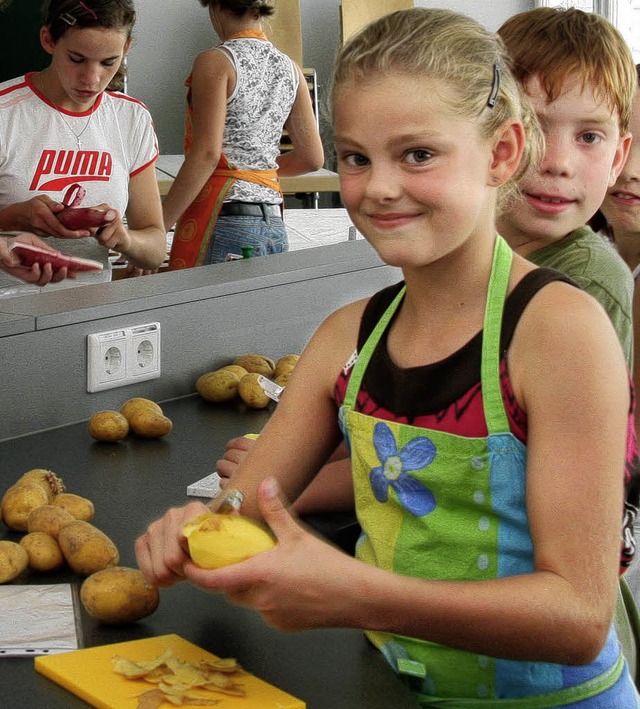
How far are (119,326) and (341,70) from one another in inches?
41.2

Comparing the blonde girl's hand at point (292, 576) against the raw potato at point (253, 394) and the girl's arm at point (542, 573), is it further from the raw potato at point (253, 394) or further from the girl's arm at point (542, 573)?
the raw potato at point (253, 394)

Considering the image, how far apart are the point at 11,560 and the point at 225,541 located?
44 centimetres

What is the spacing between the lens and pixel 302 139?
3.73 metres

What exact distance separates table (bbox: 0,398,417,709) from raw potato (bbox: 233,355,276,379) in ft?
1.10

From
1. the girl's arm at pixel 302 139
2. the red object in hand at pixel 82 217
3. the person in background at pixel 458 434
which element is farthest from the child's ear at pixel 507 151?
the girl's arm at pixel 302 139

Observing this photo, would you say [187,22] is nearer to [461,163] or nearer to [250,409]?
[250,409]

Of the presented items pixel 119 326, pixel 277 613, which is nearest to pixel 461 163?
pixel 277 613

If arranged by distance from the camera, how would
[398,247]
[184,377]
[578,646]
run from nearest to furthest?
[578,646] → [398,247] → [184,377]

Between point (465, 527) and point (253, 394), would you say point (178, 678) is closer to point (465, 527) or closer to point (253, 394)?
point (465, 527)

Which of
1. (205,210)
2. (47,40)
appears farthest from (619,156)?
(205,210)

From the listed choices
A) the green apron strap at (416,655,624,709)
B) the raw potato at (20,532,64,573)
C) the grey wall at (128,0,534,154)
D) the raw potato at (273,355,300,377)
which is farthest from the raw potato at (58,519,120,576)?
the grey wall at (128,0,534,154)

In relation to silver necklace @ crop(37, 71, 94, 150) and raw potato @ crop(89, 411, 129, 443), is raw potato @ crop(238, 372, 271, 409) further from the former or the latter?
silver necklace @ crop(37, 71, 94, 150)

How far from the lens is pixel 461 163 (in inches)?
40.9

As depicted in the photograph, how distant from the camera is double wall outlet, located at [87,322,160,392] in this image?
1.98 metres
